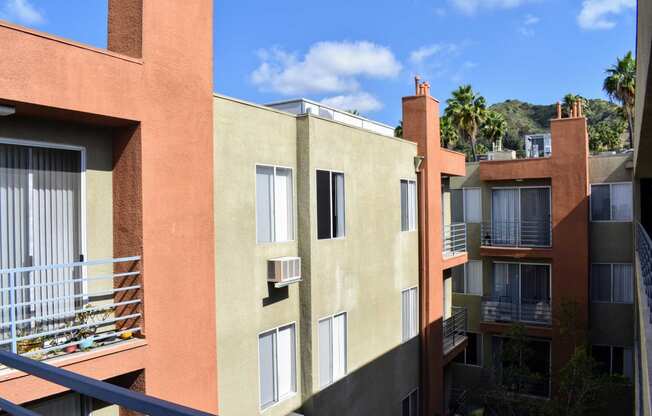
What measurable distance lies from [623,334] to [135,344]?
1987cm

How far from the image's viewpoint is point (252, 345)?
9.92 m

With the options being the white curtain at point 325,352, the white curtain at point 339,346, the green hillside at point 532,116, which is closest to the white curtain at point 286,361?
the white curtain at point 325,352

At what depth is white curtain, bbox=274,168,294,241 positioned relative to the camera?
A: 35.6ft

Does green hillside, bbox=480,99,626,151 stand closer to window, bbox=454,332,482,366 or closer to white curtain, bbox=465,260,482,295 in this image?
white curtain, bbox=465,260,482,295

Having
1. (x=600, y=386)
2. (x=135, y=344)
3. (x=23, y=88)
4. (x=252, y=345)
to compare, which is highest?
(x=23, y=88)

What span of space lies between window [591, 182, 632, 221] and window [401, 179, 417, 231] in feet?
29.8

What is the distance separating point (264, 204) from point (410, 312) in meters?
7.79

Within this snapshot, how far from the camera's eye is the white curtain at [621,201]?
2052 cm

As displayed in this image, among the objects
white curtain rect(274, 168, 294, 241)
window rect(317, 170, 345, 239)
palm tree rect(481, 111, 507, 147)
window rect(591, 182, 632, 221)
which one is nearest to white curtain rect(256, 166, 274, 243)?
white curtain rect(274, 168, 294, 241)

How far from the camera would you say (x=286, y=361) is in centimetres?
1098

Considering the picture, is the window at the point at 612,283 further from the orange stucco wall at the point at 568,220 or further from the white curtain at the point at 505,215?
the white curtain at the point at 505,215

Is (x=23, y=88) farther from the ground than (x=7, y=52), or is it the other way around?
(x=7, y=52)

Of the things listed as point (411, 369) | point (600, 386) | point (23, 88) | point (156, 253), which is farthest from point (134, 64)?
point (600, 386)

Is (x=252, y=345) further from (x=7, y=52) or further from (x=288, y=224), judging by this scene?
(x=7, y=52)
